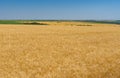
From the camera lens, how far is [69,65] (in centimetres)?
1055

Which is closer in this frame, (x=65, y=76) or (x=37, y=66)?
(x=65, y=76)

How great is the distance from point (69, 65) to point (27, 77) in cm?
251

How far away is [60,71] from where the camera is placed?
948 centimetres

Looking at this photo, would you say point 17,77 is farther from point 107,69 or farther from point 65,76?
point 107,69

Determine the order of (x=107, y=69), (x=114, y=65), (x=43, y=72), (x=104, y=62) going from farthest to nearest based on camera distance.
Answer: (x=104, y=62) → (x=114, y=65) → (x=107, y=69) → (x=43, y=72)

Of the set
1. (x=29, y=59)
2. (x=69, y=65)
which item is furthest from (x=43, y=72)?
(x=29, y=59)

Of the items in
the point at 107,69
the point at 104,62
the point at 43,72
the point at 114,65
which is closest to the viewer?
the point at 43,72

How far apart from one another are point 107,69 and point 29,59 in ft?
11.2

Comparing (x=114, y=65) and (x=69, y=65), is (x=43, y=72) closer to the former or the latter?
(x=69, y=65)

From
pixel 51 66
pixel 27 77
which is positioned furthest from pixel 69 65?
pixel 27 77

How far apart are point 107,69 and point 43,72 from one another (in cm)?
248

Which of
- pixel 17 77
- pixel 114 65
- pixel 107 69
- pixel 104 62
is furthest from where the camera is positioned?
pixel 104 62

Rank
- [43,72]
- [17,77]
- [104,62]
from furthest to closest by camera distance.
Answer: [104,62], [43,72], [17,77]

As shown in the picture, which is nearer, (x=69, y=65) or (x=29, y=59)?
(x=69, y=65)
